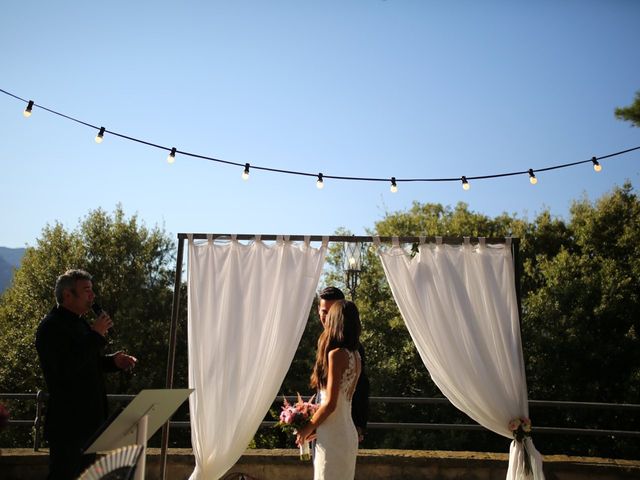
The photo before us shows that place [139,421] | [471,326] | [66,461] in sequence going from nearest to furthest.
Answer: [139,421] → [66,461] → [471,326]

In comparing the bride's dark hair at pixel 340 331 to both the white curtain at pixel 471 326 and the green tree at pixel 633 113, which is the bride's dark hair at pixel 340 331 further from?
the green tree at pixel 633 113

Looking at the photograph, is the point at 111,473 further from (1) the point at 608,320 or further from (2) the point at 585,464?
(1) the point at 608,320

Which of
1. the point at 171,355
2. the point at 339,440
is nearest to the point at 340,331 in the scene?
the point at 339,440

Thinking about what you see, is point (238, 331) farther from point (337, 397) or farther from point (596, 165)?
point (596, 165)

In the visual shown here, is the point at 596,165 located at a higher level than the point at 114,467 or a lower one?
higher

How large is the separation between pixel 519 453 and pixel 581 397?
11.5m

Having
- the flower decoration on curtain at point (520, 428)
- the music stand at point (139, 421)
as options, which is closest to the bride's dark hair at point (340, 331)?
the music stand at point (139, 421)

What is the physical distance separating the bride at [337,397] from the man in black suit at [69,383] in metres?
1.19

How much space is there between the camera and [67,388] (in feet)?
11.0

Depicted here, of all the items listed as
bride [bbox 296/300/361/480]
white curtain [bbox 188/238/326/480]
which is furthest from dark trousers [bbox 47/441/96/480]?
white curtain [bbox 188/238/326/480]

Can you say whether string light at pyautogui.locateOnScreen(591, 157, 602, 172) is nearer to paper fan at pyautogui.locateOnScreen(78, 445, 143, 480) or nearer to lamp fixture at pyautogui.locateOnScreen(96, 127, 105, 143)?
lamp fixture at pyautogui.locateOnScreen(96, 127, 105, 143)

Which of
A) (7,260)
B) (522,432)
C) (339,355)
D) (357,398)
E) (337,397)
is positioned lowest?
(522,432)

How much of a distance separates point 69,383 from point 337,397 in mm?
1434

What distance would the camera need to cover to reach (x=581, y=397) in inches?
583
